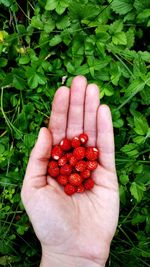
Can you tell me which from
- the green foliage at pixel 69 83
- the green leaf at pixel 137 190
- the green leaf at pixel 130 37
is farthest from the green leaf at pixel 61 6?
the green leaf at pixel 137 190

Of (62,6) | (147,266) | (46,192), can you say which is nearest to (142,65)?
(62,6)

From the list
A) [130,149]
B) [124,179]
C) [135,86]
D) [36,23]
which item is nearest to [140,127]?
[130,149]

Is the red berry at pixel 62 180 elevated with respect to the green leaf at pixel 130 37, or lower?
lower

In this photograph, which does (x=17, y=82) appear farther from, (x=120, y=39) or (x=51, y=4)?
(x=120, y=39)

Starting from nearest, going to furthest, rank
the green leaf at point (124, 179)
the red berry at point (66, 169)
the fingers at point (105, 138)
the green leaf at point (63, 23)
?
the fingers at point (105, 138) < the red berry at point (66, 169) < the green leaf at point (124, 179) < the green leaf at point (63, 23)

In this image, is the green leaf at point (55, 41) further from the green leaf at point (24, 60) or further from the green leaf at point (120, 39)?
the green leaf at point (120, 39)
